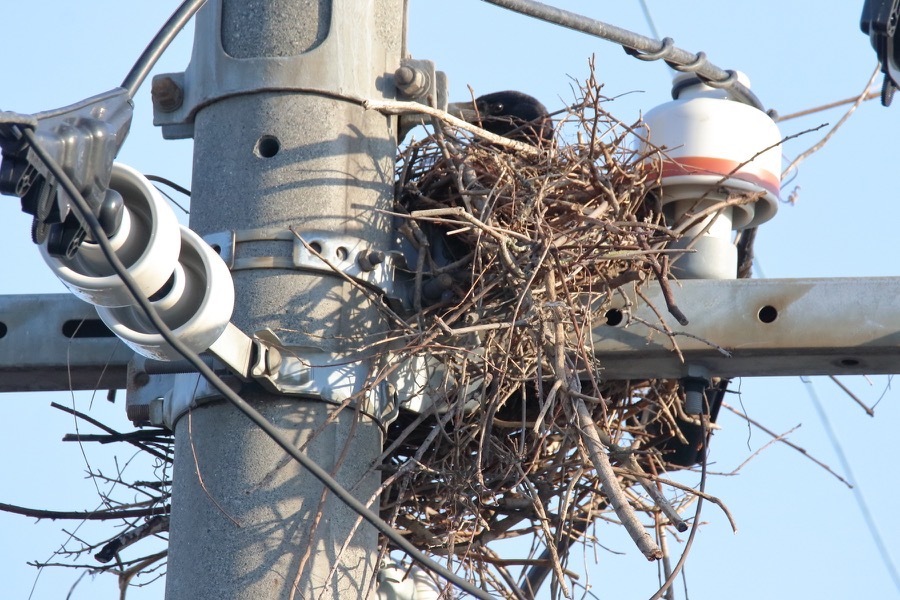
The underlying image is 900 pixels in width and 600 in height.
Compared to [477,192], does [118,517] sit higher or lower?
lower

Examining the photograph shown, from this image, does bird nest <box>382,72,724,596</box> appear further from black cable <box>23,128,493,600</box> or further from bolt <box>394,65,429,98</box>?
black cable <box>23,128,493,600</box>

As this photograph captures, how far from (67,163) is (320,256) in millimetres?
1496

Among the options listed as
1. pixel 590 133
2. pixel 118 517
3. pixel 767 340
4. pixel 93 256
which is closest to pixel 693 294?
pixel 767 340

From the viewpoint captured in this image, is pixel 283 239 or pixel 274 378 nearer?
pixel 274 378

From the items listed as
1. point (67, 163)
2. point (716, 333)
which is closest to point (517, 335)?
point (716, 333)

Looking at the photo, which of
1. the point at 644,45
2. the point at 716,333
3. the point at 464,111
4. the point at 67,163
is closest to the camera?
the point at 67,163

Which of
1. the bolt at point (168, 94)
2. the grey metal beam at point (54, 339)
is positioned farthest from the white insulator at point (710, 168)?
the grey metal beam at point (54, 339)

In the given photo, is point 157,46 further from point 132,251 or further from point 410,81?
point 410,81

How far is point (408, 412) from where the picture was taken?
446cm

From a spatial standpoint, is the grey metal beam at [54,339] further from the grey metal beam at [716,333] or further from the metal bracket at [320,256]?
the metal bracket at [320,256]

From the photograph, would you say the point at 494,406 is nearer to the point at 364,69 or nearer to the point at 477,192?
the point at 477,192

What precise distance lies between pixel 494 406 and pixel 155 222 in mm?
1640

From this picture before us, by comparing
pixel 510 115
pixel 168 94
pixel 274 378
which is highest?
pixel 510 115

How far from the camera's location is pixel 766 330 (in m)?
4.52
